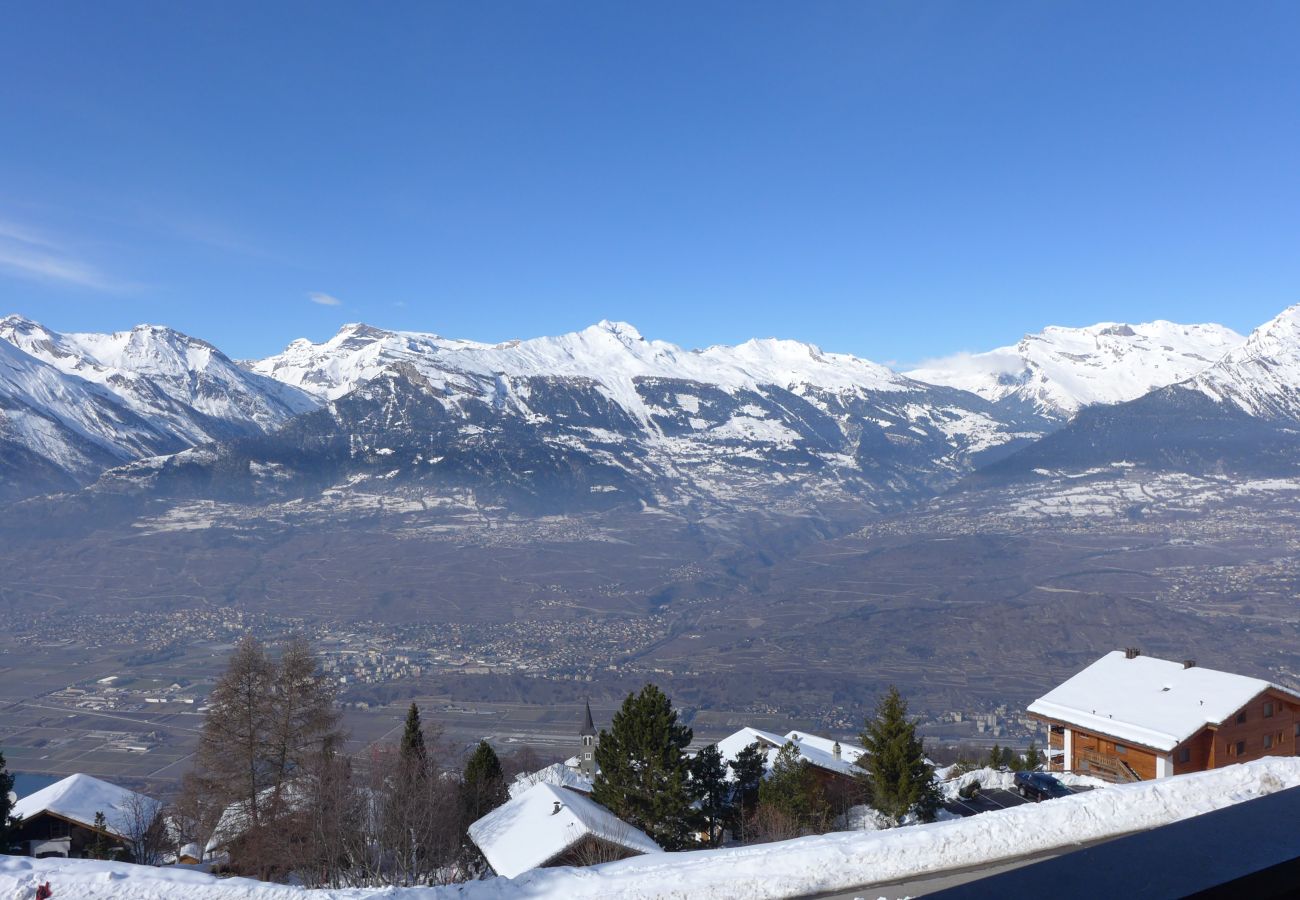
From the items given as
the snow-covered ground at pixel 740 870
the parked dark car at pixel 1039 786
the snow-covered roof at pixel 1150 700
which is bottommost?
the parked dark car at pixel 1039 786

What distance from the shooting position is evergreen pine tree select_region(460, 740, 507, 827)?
26.8 meters

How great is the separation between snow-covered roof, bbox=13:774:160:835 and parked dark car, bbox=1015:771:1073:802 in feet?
92.5

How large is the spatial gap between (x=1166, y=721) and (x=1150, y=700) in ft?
5.51

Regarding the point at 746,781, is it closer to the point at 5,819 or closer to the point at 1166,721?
the point at 1166,721

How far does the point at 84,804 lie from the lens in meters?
30.7

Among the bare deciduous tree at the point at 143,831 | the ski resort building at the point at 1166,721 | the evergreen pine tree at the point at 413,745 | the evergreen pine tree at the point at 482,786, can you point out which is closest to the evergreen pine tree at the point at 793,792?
the evergreen pine tree at the point at 482,786

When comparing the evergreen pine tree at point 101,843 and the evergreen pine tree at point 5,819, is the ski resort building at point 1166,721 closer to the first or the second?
the evergreen pine tree at point 101,843

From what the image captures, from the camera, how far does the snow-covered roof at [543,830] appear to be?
1944 centimetres

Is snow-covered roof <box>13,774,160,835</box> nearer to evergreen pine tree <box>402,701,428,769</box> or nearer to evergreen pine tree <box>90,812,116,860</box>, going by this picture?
evergreen pine tree <box>90,812,116,860</box>

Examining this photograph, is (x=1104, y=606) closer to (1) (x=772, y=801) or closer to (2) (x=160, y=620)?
(1) (x=772, y=801)

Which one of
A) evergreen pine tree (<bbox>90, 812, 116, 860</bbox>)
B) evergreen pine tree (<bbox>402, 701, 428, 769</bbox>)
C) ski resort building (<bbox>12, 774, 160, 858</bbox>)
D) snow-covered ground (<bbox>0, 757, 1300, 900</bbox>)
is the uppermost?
snow-covered ground (<bbox>0, 757, 1300, 900</bbox>)

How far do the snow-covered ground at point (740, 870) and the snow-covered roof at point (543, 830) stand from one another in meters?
8.52

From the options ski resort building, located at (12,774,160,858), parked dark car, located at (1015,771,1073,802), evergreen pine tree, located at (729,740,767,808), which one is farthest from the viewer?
ski resort building, located at (12,774,160,858)

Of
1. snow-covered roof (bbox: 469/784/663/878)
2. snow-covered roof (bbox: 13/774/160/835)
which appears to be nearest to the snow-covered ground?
snow-covered roof (bbox: 469/784/663/878)
